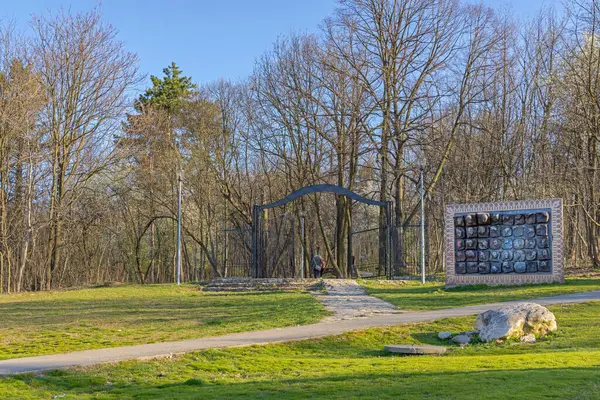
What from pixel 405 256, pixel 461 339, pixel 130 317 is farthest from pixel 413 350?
pixel 405 256

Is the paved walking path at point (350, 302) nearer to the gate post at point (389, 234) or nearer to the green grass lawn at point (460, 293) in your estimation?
the green grass lawn at point (460, 293)

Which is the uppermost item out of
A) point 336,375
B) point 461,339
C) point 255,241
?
point 255,241

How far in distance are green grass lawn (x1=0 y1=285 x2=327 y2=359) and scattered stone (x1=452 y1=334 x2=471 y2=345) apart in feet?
12.3

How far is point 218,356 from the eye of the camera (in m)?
12.0

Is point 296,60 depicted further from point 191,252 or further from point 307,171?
point 191,252

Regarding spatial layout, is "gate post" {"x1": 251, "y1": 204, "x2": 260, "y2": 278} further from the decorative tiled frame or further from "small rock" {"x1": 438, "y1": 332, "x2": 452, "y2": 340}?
"small rock" {"x1": 438, "y1": 332, "x2": 452, "y2": 340}

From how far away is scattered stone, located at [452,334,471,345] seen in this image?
14375mm

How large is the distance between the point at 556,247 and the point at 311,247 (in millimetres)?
20549

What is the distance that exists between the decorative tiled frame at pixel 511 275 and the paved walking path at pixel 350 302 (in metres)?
3.70

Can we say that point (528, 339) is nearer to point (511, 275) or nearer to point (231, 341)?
point (231, 341)

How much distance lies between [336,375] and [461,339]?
526cm

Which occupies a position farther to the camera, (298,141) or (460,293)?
(298,141)

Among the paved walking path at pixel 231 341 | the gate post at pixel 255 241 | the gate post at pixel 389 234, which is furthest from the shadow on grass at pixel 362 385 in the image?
the gate post at pixel 255 241

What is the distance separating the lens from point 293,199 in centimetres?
3127
